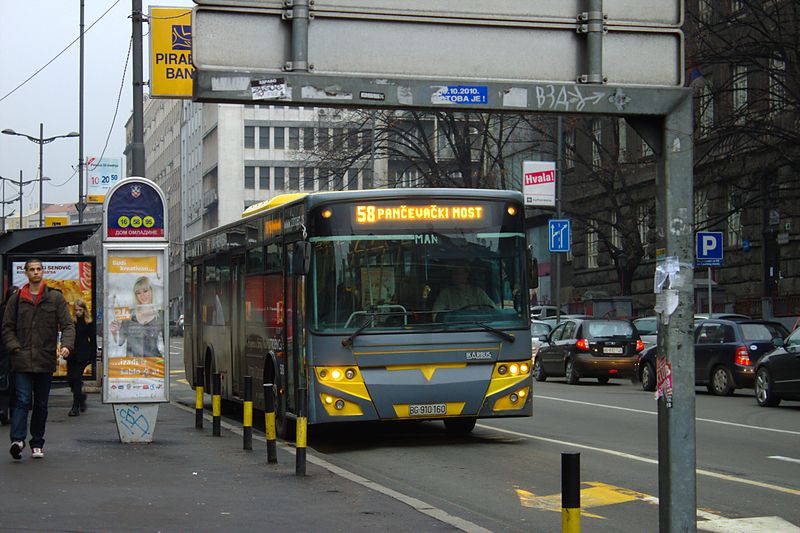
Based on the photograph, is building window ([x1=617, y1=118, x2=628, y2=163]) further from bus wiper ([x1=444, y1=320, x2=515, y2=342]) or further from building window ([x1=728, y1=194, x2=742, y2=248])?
bus wiper ([x1=444, y1=320, x2=515, y2=342])

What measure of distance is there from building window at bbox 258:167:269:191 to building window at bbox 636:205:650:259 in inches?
2391

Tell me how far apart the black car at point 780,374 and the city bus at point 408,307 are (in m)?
7.72

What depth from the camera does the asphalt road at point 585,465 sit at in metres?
10.2

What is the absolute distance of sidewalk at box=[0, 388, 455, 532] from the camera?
930 centimetres

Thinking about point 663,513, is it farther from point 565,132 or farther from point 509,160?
point 509,160

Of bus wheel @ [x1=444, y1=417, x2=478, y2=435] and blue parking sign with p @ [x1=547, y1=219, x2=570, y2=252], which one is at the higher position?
blue parking sign with p @ [x1=547, y1=219, x2=570, y2=252]

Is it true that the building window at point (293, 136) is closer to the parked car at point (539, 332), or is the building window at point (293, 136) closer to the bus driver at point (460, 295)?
the parked car at point (539, 332)

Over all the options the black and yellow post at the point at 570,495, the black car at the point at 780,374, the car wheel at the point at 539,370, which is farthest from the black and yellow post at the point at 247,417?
the car wheel at the point at 539,370

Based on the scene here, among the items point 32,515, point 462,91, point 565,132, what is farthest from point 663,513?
point 565,132

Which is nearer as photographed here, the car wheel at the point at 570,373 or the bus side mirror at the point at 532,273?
the bus side mirror at the point at 532,273

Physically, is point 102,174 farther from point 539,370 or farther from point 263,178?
point 539,370

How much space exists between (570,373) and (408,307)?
16997mm

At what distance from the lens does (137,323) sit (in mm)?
15602

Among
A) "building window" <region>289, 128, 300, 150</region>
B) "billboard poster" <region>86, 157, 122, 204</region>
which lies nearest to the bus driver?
"billboard poster" <region>86, 157, 122, 204</region>
